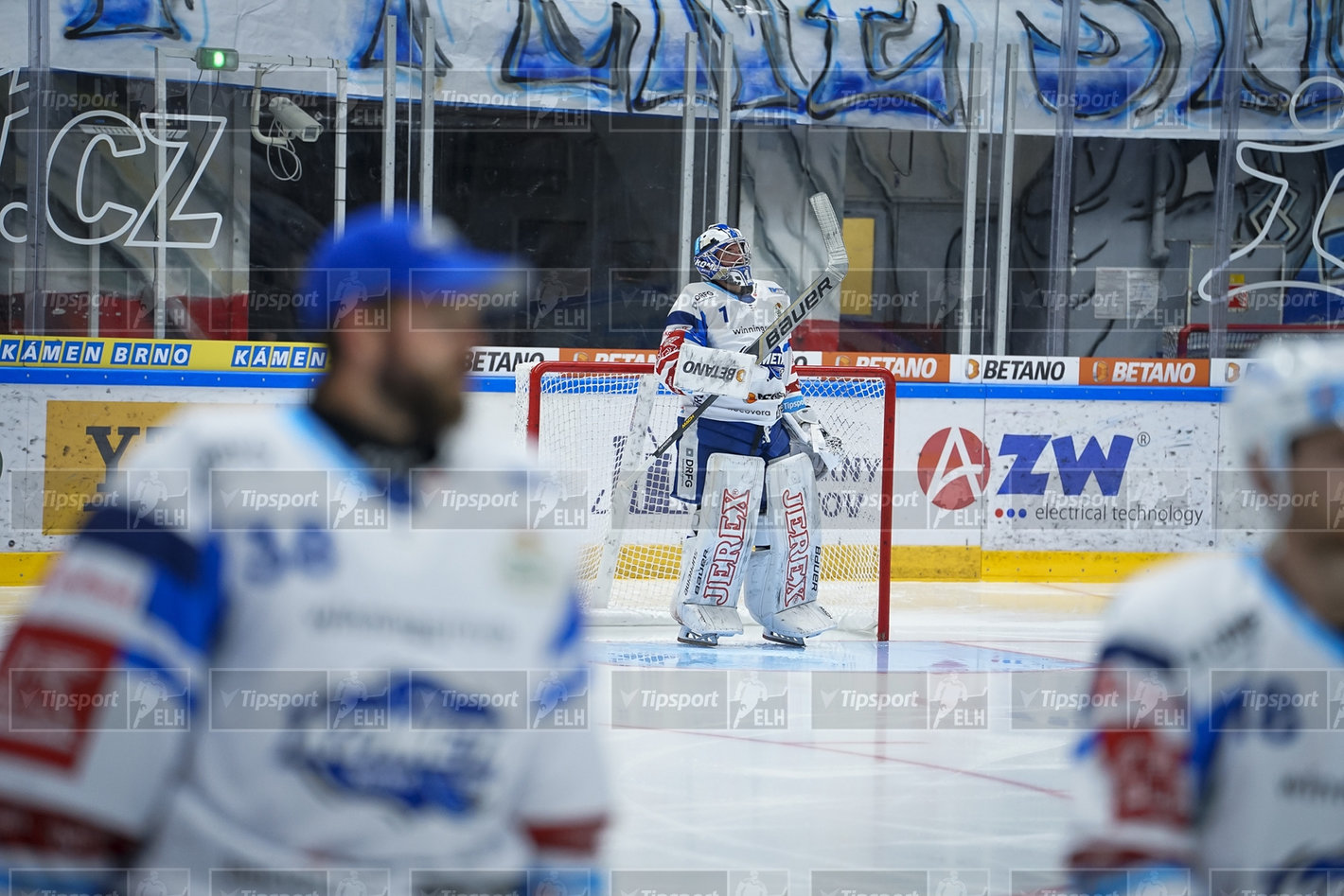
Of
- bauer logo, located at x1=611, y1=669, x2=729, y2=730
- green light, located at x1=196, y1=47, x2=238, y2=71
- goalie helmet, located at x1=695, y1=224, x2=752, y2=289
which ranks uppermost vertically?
green light, located at x1=196, y1=47, x2=238, y2=71

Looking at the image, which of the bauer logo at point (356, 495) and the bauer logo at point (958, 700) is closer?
the bauer logo at point (356, 495)

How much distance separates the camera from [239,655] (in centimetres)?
133

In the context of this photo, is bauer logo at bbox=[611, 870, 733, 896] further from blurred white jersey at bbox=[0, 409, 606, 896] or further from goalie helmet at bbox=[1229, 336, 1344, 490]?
goalie helmet at bbox=[1229, 336, 1344, 490]

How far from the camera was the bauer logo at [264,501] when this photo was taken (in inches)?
52.1

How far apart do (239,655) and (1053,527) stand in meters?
7.38

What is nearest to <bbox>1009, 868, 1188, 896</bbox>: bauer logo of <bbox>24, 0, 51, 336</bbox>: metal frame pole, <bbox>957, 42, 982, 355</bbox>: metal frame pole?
<bbox>24, 0, 51, 336</bbox>: metal frame pole

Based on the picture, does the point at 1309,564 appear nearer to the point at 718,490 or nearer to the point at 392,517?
the point at 392,517

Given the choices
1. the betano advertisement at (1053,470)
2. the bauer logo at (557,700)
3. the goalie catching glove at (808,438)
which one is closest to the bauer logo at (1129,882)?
the bauer logo at (557,700)

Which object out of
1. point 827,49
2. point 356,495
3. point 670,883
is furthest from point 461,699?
point 827,49

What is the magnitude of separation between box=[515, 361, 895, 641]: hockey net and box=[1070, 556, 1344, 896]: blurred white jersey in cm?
494

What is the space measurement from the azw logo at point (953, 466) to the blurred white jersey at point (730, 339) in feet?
7.35

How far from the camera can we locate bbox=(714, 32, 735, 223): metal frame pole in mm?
8750

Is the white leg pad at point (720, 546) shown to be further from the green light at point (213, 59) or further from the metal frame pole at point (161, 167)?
the green light at point (213, 59)

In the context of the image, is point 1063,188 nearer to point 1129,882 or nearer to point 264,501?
point 1129,882
